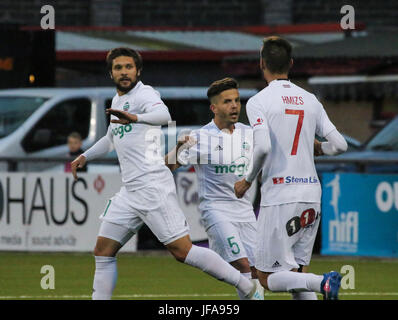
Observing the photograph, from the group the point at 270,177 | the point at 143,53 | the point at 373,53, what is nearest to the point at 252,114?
the point at 270,177

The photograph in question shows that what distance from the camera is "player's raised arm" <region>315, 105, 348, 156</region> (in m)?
9.20

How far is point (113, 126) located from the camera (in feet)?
33.1

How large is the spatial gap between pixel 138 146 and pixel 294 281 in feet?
5.67

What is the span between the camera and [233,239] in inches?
405

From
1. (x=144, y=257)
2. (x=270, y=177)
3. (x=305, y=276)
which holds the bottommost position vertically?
(x=144, y=257)

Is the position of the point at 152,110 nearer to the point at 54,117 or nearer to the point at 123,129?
the point at 123,129

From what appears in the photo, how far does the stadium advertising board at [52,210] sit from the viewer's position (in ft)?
56.4

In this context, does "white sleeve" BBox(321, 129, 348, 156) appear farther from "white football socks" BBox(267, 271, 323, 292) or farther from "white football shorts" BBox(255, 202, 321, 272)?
"white football socks" BBox(267, 271, 323, 292)

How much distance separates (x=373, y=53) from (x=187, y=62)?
16.7 feet

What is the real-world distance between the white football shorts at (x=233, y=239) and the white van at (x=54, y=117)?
921 cm

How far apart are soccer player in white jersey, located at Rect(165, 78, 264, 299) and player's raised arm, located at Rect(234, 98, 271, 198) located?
3.94ft

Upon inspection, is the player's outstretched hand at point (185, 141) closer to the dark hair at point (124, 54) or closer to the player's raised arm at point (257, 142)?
the dark hair at point (124, 54)

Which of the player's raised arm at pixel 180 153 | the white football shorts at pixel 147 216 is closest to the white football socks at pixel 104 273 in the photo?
the white football shorts at pixel 147 216

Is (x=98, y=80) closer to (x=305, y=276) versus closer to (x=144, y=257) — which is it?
(x=144, y=257)
